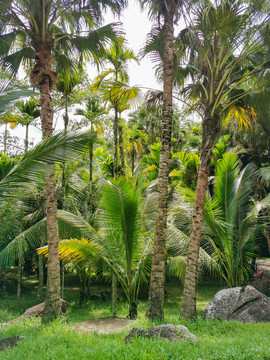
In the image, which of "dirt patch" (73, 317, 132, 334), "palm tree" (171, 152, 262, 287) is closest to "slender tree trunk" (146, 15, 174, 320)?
"dirt patch" (73, 317, 132, 334)

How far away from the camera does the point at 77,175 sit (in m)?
15.0

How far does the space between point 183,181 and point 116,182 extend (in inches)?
329

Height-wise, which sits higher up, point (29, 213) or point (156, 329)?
point (29, 213)

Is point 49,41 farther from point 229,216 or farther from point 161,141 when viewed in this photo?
point 229,216

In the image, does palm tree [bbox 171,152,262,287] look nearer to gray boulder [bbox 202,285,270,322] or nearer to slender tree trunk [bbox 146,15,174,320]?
gray boulder [bbox 202,285,270,322]

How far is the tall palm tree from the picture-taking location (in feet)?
25.4

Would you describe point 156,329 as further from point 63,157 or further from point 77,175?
point 77,175

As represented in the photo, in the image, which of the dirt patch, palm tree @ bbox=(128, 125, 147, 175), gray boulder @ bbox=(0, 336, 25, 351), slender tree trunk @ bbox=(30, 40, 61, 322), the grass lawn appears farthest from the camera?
palm tree @ bbox=(128, 125, 147, 175)

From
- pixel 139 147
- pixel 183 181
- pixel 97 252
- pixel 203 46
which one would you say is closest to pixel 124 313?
pixel 97 252

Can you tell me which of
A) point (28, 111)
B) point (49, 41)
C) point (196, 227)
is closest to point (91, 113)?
point (28, 111)

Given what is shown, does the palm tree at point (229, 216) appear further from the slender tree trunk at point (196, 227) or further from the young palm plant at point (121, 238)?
the young palm plant at point (121, 238)

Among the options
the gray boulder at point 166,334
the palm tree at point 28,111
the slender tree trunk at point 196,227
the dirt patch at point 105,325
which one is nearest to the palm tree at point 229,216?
the slender tree trunk at point 196,227

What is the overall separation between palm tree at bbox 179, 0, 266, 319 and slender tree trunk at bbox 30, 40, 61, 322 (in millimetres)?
3239

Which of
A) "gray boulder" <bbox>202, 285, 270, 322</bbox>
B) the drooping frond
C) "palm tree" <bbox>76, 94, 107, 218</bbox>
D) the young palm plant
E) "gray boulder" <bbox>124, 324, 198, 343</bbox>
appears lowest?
"gray boulder" <bbox>202, 285, 270, 322</bbox>
